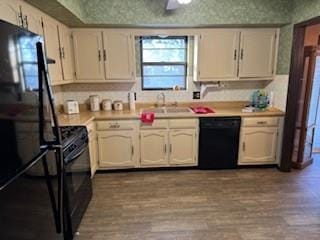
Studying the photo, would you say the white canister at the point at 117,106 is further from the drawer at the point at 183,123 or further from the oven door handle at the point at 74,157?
the oven door handle at the point at 74,157

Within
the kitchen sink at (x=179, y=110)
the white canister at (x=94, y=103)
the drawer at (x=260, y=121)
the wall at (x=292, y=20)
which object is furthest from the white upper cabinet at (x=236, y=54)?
the white canister at (x=94, y=103)

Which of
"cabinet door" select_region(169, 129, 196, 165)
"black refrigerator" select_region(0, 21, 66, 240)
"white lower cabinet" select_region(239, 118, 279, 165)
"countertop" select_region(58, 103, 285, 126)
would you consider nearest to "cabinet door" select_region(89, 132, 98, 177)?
"countertop" select_region(58, 103, 285, 126)

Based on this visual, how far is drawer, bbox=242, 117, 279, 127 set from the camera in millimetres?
3449

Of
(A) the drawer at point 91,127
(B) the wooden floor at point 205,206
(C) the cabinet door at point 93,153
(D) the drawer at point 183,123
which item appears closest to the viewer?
(B) the wooden floor at point 205,206

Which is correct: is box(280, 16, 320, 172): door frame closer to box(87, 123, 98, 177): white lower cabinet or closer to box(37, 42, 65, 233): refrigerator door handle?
box(87, 123, 98, 177): white lower cabinet

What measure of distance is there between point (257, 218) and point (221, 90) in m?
2.07

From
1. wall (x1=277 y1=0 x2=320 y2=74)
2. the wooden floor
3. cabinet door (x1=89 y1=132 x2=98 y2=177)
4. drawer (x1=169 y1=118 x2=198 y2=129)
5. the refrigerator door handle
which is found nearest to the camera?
the refrigerator door handle

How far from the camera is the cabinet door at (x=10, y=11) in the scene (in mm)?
1762

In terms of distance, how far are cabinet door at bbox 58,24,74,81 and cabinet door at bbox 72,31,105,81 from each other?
8cm

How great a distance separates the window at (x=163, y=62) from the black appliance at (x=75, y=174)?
62.9 inches

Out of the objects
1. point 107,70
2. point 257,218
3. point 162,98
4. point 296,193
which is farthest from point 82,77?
Result: point 296,193

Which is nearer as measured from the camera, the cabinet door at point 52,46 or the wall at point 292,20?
the cabinet door at point 52,46

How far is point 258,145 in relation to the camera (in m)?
3.56

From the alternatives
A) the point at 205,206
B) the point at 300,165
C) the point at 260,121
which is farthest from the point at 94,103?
the point at 300,165
